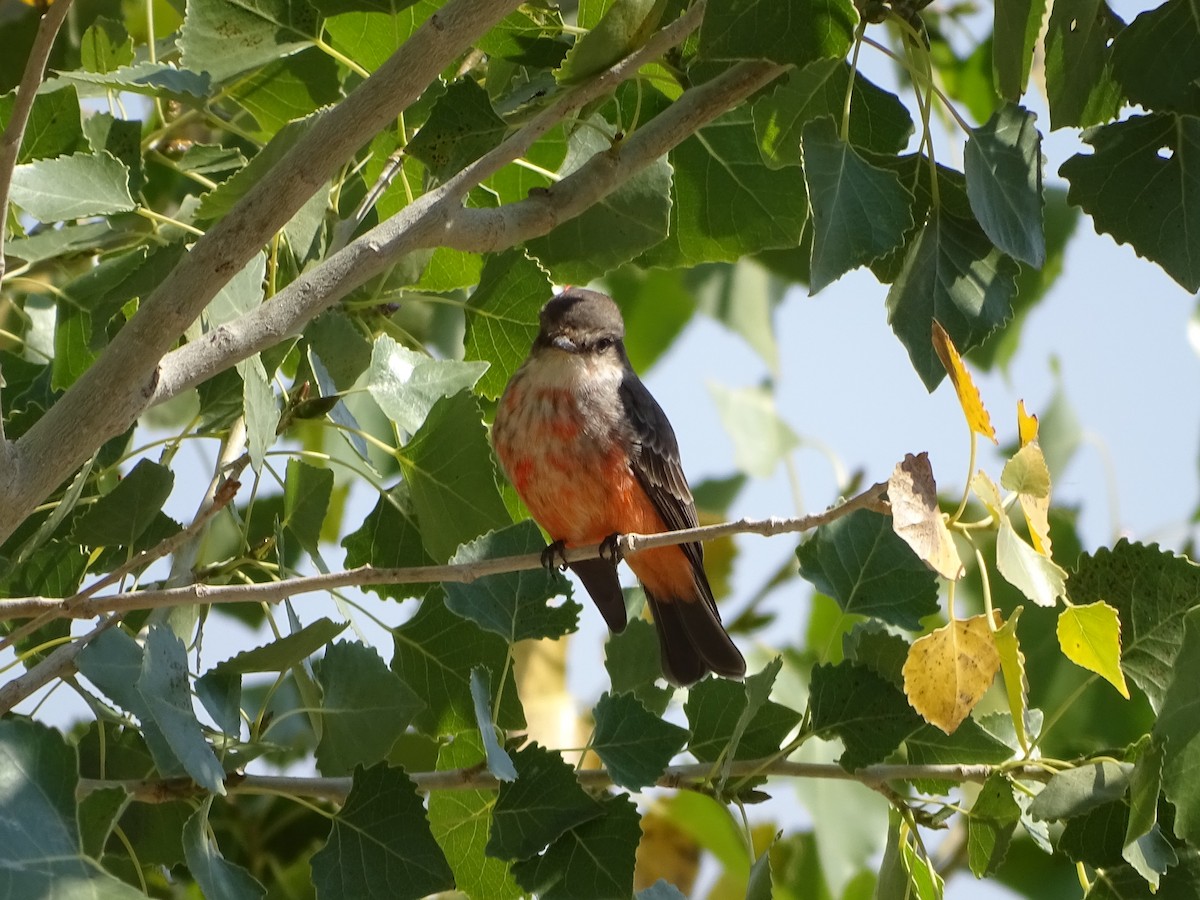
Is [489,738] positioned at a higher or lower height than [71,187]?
lower

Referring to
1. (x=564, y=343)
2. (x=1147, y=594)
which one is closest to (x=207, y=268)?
(x=1147, y=594)

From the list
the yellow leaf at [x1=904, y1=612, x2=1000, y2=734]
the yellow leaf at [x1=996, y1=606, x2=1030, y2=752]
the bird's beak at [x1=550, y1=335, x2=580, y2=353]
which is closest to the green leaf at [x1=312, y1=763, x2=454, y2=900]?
the yellow leaf at [x1=904, y1=612, x2=1000, y2=734]

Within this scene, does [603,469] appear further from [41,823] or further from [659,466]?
[41,823]

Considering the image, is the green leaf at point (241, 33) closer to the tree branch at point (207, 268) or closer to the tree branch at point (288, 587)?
the tree branch at point (207, 268)

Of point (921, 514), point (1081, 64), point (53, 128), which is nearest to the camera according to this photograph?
point (921, 514)

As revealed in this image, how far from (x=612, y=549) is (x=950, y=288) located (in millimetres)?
1725

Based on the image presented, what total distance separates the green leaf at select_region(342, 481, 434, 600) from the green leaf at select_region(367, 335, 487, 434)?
7.6 inches

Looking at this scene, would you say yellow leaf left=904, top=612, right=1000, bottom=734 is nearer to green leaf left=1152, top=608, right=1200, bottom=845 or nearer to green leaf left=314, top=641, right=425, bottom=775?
green leaf left=1152, top=608, right=1200, bottom=845

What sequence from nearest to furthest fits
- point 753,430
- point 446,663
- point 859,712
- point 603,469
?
point 859,712, point 446,663, point 603,469, point 753,430

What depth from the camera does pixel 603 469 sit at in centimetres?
433

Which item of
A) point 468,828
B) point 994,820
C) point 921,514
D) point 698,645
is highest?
point 921,514

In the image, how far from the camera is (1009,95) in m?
2.74

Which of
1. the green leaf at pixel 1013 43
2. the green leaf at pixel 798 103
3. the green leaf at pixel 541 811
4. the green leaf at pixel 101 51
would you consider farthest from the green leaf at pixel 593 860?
the green leaf at pixel 101 51

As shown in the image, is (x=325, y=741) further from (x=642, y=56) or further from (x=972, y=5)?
(x=972, y=5)
